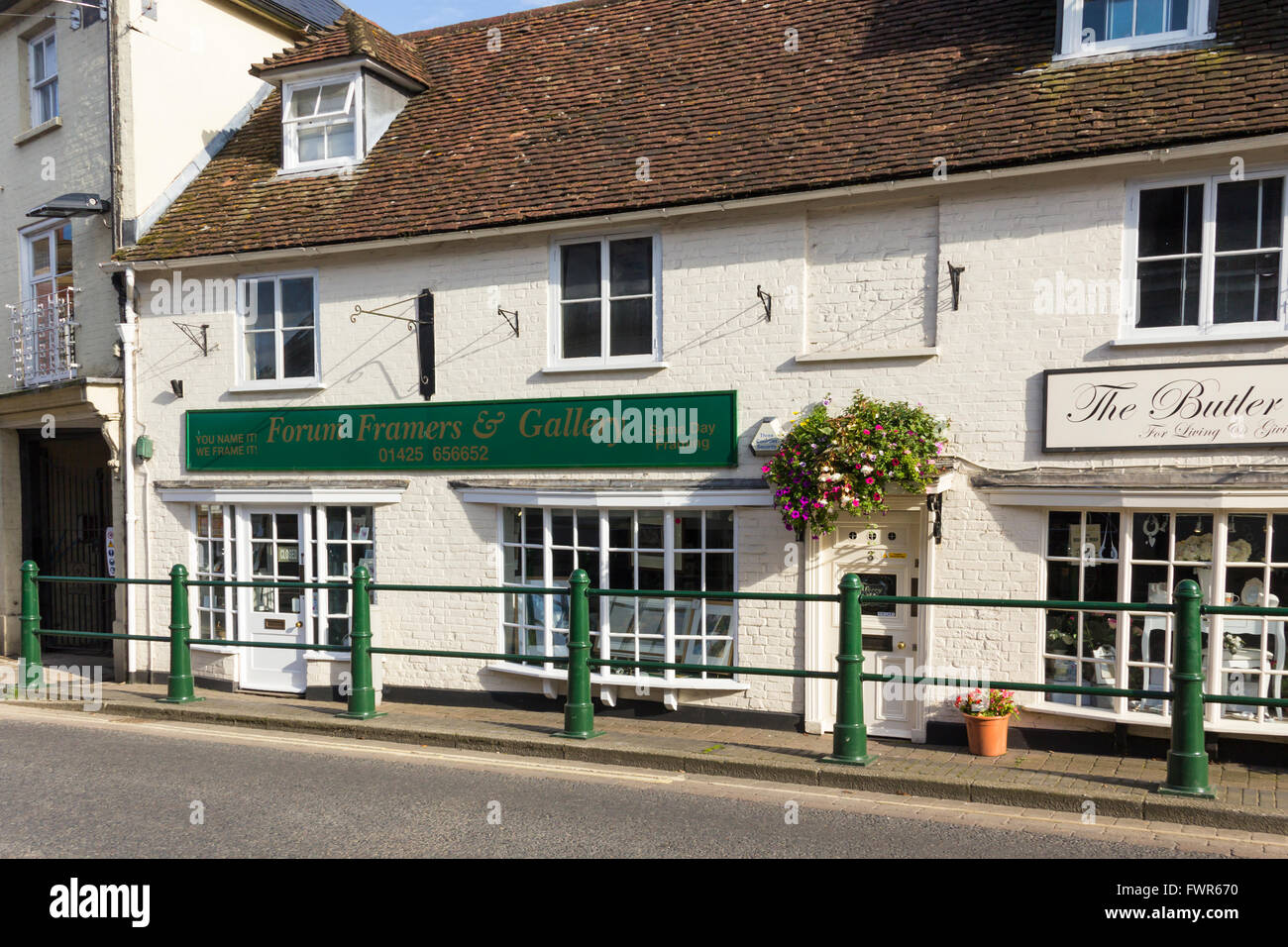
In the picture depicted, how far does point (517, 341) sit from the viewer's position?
10945 millimetres

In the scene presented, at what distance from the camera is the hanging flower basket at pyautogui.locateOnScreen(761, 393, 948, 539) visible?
337 inches

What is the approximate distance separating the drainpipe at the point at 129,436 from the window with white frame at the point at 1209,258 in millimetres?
11216

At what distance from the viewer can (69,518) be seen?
50.4ft

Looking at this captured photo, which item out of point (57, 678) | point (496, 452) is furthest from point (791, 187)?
point (57, 678)

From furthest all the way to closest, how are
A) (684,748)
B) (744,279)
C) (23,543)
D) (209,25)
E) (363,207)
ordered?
(23,543) < (209,25) < (363,207) < (744,279) < (684,748)

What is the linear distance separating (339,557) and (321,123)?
17.5 ft

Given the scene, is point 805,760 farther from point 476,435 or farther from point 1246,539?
point 476,435

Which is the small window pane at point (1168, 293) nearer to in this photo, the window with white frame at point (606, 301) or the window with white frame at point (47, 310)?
the window with white frame at point (606, 301)

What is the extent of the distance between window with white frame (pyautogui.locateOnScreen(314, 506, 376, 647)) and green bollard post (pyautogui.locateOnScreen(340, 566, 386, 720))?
2.22m

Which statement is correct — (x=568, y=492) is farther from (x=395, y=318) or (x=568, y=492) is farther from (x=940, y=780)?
(x=940, y=780)

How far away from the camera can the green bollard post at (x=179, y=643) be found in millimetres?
10469

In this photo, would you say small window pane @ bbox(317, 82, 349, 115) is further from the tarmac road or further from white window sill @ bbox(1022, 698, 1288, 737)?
white window sill @ bbox(1022, 698, 1288, 737)

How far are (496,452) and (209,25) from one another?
789 centimetres

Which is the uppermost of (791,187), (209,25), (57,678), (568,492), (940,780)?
(209,25)
